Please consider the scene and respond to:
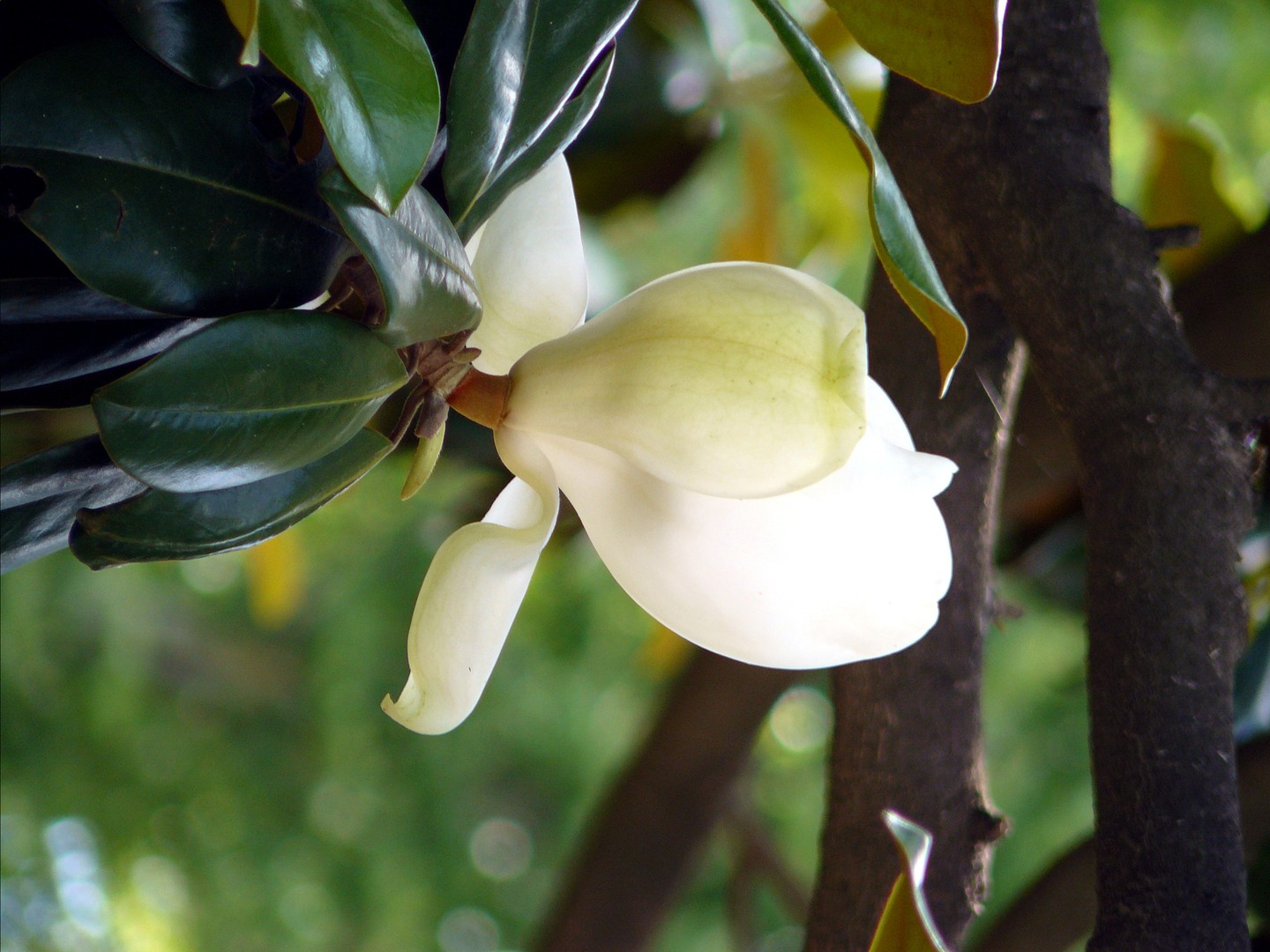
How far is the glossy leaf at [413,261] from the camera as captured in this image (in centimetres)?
19

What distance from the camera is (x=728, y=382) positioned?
0.22 meters

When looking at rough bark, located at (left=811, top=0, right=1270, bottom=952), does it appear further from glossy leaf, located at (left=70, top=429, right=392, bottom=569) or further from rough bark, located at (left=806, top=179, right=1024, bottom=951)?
glossy leaf, located at (left=70, top=429, right=392, bottom=569)

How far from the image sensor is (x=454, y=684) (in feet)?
0.87

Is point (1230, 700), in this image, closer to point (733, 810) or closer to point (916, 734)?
point (916, 734)

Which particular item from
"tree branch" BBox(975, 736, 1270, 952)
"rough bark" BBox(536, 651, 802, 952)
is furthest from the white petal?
"rough bark" BBox(536, 651, 802, 952)

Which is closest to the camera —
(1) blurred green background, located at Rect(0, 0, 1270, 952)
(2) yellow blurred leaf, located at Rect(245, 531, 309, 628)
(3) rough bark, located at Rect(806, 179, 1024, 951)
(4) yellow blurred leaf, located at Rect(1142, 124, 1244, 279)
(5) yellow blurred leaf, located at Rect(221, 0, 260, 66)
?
(5) yellow blurred leaf, located at Rect(221, 0, 260, 66)

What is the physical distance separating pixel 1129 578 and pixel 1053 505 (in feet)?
1.43

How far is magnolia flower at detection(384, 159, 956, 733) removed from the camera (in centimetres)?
22

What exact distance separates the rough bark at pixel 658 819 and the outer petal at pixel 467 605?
44 cm

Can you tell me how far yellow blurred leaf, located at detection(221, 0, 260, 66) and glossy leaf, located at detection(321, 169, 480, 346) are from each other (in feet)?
0.07

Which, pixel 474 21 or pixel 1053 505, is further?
pixel 1053 505

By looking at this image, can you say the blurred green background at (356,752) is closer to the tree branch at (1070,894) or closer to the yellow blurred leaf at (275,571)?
the yellow blurred leaf at (275,571)

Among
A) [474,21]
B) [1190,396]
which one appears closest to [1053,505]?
[1190,396]

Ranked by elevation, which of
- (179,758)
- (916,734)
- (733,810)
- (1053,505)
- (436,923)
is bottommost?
(436,923)
